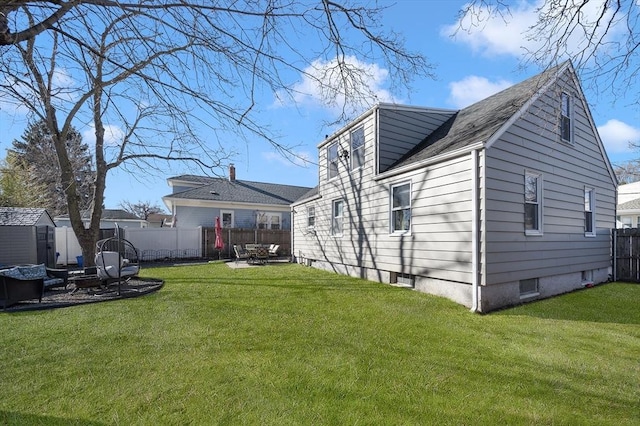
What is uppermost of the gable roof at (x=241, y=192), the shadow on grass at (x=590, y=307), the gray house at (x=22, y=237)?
the gable roof at (x=241, y=192)

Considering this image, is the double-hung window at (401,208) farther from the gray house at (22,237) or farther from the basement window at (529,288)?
the gray house at (22,237)

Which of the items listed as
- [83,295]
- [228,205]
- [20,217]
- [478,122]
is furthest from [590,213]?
[20,217]

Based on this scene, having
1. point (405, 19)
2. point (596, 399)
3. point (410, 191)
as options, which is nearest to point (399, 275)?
point (410, 191)

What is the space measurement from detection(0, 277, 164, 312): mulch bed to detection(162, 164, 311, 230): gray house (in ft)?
34.5

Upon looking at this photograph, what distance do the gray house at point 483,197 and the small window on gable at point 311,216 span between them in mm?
2198

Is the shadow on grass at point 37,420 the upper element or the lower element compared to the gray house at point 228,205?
lower

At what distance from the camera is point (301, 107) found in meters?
3.84

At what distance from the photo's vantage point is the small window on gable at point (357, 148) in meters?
10.3

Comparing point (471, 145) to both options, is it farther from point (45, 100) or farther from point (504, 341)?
point (45, 100)

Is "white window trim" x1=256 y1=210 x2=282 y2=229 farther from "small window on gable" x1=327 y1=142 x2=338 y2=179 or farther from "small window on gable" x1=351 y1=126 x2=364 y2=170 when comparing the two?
"small window on gable" x1=351 y1=126 x2=364 y2=170

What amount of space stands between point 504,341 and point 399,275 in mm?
4342

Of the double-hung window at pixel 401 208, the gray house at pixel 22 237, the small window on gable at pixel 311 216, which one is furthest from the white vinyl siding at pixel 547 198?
the gray house at pixel 22 237

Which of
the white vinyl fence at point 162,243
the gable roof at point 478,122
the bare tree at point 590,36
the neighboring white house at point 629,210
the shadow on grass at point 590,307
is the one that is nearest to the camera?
the bare tree at point 590,36

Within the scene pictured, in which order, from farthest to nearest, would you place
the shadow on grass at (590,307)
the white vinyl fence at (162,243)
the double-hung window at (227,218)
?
the double-hung window at (227,218) → the white vinyl fence at (162,243) → the shadow on grass at (590,307)
